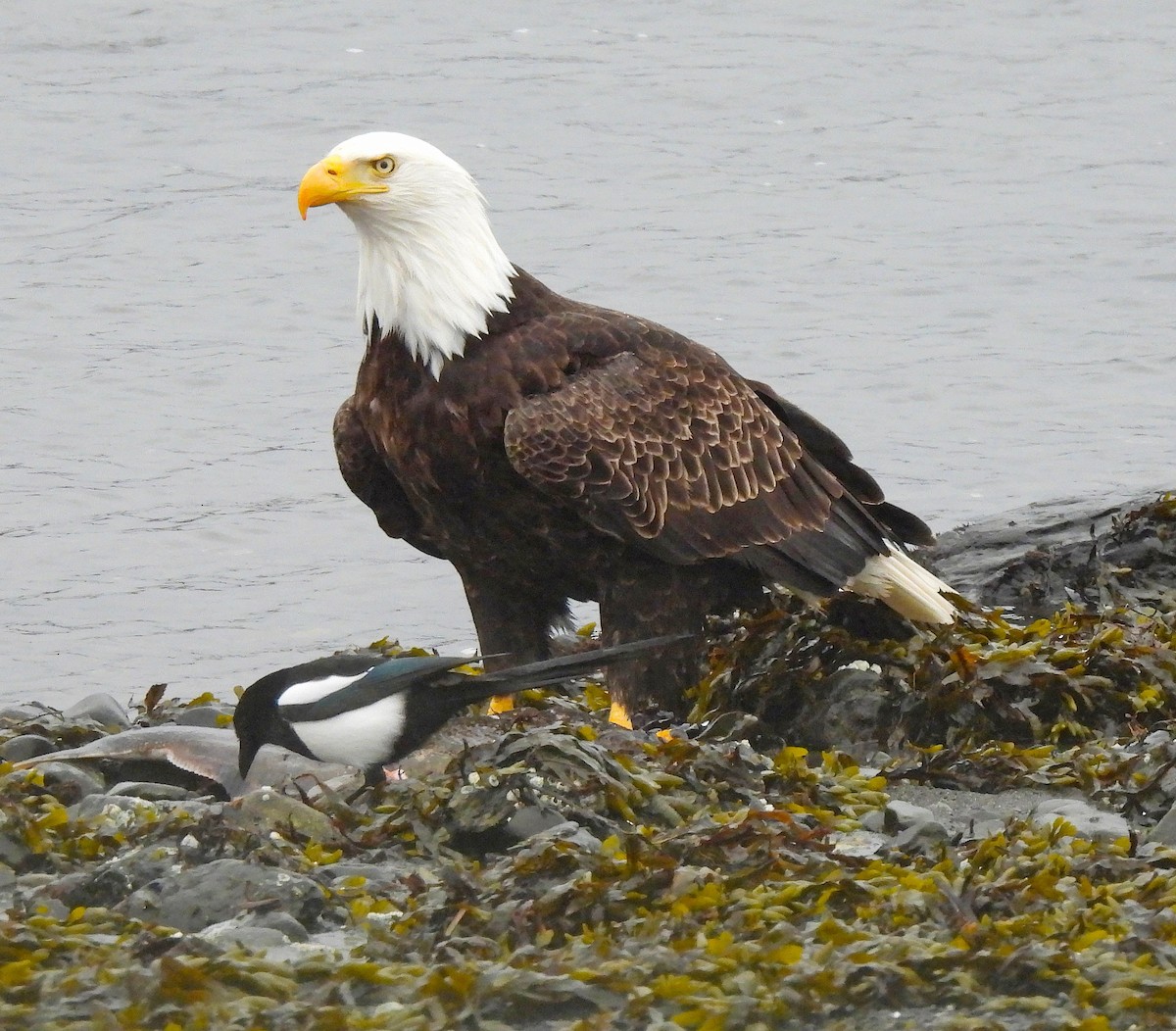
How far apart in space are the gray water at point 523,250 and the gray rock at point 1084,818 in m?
4.30

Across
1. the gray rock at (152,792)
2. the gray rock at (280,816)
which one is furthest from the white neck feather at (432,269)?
the gray rock at (280,816)

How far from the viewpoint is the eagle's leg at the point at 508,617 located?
7.09m

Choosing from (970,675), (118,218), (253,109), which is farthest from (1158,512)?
(253,109)

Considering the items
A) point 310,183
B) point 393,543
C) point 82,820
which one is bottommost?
point 393,543

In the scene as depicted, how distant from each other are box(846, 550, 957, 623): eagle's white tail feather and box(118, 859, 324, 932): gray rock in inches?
115

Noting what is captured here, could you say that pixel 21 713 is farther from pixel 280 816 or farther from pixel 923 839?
pixel 923 839

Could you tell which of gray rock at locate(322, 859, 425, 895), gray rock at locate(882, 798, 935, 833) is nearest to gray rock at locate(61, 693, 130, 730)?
gray rock at locate(322, 859, 425, 895)

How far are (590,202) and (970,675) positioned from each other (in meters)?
11.9

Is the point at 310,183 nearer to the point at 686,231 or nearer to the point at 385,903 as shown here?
the point at 385,903

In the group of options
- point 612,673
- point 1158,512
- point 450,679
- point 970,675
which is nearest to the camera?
point 450,679

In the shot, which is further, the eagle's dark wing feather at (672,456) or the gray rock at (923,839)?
the eagle's dark wing feather at (672,456)

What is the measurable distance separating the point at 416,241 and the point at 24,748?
6.47 ft

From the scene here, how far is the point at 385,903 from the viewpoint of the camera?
4.66m

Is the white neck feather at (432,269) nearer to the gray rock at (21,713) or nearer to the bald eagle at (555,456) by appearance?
the bald eagle at (555,456)
